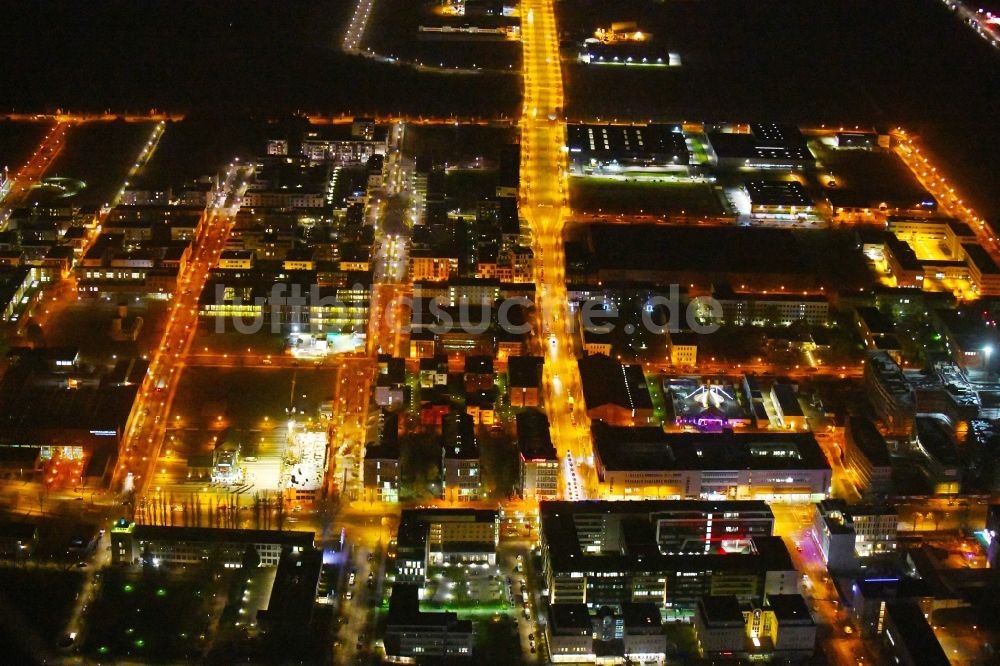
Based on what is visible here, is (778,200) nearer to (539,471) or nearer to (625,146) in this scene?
(625,146)

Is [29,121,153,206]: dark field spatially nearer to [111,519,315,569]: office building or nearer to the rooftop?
[111,519,315,569]: office building

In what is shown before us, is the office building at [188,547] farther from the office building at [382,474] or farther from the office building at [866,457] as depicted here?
the office building at [866,457]

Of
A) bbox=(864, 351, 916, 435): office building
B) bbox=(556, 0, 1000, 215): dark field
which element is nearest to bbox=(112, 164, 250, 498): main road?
bbox=(556, 0, 1000, 215): dark field

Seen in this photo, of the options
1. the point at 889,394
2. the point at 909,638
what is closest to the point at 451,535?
the point at 909,638

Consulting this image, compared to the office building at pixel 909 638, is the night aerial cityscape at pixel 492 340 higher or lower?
lower

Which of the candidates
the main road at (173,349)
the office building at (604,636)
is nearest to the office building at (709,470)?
the office building at (604,636)

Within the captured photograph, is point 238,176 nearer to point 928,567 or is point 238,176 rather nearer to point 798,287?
point 798,287

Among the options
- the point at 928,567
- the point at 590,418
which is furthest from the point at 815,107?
the point at 928,567
